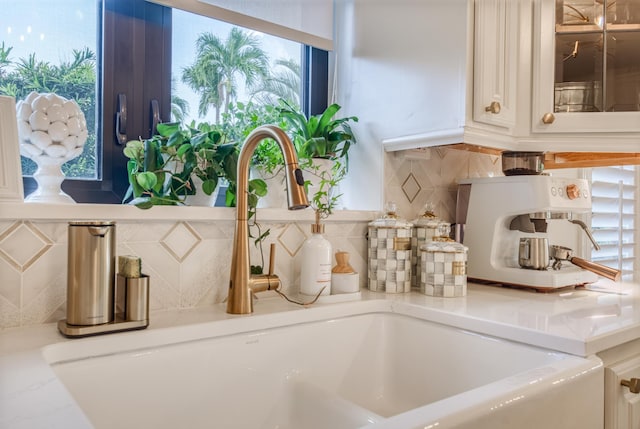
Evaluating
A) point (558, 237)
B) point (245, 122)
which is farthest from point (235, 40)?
point (558, 237)

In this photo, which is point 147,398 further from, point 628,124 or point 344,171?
point 628,124

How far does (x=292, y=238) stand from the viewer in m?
1.28

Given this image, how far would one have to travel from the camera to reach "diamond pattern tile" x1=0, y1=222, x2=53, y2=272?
88 centimetres

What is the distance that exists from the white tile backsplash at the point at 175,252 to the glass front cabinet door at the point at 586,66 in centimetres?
41

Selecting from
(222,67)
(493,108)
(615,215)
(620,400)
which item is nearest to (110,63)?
(222,67)

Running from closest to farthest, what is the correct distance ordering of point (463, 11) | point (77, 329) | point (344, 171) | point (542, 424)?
point (542, 424) → point (77, 329) → point (463, 11) → point (344, 171)

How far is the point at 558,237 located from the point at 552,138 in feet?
2.53

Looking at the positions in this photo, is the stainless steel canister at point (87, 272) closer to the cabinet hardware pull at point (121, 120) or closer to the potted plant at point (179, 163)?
the potted plant at point (179, 163)

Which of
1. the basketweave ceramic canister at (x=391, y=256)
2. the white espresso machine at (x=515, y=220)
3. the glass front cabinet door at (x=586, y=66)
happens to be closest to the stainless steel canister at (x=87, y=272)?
the basketweave ceramic canister at (x=391, y=256)

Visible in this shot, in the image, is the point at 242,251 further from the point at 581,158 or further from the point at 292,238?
the point at 581,158

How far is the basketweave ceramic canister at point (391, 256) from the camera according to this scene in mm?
1331

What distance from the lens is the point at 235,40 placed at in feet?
4.82

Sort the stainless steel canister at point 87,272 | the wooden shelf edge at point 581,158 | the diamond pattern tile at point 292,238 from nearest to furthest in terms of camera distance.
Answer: the stainless steel canister at point 87,272 < the diamond pattern tile at point 292,238 < the wooden shelf edge at point 581,158

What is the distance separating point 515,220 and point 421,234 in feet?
1.04
